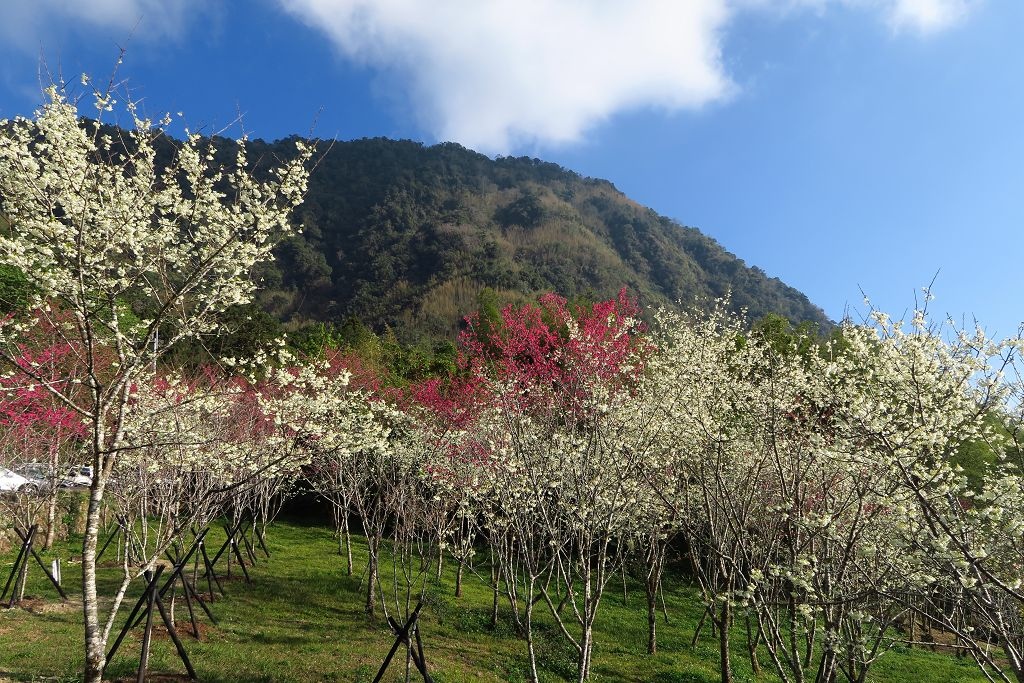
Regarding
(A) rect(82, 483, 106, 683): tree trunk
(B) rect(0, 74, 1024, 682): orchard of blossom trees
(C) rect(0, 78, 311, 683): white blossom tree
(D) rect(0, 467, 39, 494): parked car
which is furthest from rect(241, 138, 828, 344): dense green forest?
(A) rect(82, 483, 106, 683): tree trunk

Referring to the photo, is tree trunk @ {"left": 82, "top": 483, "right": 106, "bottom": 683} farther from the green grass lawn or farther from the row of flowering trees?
the green grass lawn

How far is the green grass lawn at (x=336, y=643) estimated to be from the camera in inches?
326

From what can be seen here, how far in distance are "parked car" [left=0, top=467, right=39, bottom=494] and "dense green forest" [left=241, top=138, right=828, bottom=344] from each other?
35.3 metres

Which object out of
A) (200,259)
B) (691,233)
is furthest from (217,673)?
(691,233)

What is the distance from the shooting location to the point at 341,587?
13.2 metres

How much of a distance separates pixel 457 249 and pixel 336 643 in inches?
3001

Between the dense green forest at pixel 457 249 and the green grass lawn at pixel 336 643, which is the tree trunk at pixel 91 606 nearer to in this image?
the green grass lawn at pixel 336 643

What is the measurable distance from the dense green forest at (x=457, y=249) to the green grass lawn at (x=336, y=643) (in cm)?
3737

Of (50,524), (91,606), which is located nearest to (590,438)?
(91,606)

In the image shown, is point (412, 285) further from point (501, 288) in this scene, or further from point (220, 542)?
point (220, 542)

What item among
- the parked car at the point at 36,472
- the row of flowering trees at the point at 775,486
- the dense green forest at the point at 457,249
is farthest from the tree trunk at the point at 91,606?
the dense green forest at the point at 457,249

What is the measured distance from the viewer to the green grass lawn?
8.27 meters

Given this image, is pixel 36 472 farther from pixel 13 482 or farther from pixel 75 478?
pixel 13 482

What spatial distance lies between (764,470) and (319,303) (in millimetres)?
73370
